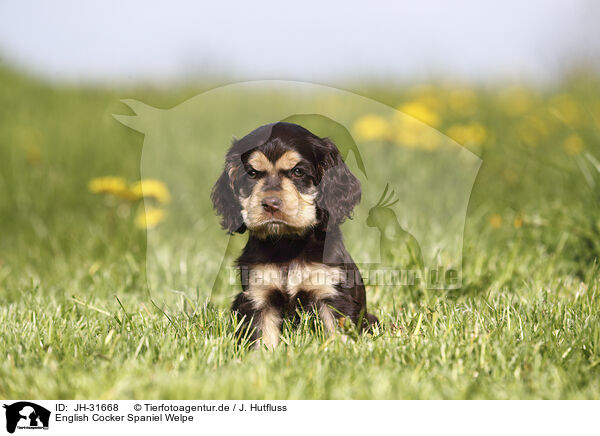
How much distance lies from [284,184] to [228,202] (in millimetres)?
420

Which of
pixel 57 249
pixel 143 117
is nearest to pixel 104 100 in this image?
pixel 57 249

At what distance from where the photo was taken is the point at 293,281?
282cm

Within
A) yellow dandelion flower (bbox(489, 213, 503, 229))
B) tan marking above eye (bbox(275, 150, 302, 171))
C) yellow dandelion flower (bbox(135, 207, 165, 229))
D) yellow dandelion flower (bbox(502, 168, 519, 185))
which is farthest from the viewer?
yellow dandelion flower (bbox(502, 168, 519, 185))

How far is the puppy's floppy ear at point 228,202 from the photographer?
287cm

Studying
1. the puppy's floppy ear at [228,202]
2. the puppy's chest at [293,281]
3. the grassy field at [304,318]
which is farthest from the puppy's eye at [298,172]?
the grassy field at [304,318]

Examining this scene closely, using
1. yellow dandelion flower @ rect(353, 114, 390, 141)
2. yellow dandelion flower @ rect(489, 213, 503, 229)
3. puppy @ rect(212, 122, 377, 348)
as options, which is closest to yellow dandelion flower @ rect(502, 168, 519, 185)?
yellow dandelion flower @ rect(489, 213, 503, 229)

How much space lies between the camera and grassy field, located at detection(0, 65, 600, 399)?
236cm

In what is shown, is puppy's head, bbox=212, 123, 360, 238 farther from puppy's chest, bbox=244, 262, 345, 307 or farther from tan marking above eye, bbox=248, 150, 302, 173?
puppy's chest, bbox=244, 262, 345, 307

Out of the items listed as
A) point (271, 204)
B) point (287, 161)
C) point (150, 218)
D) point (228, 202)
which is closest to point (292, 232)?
point (271, 204)

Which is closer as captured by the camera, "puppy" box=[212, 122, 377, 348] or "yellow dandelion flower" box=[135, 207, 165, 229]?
"puppy" box=[212, 122, 377, 348]

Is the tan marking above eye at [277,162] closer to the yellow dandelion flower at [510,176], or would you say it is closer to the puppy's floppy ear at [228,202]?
the puppy's floppy ear at [228,202]
